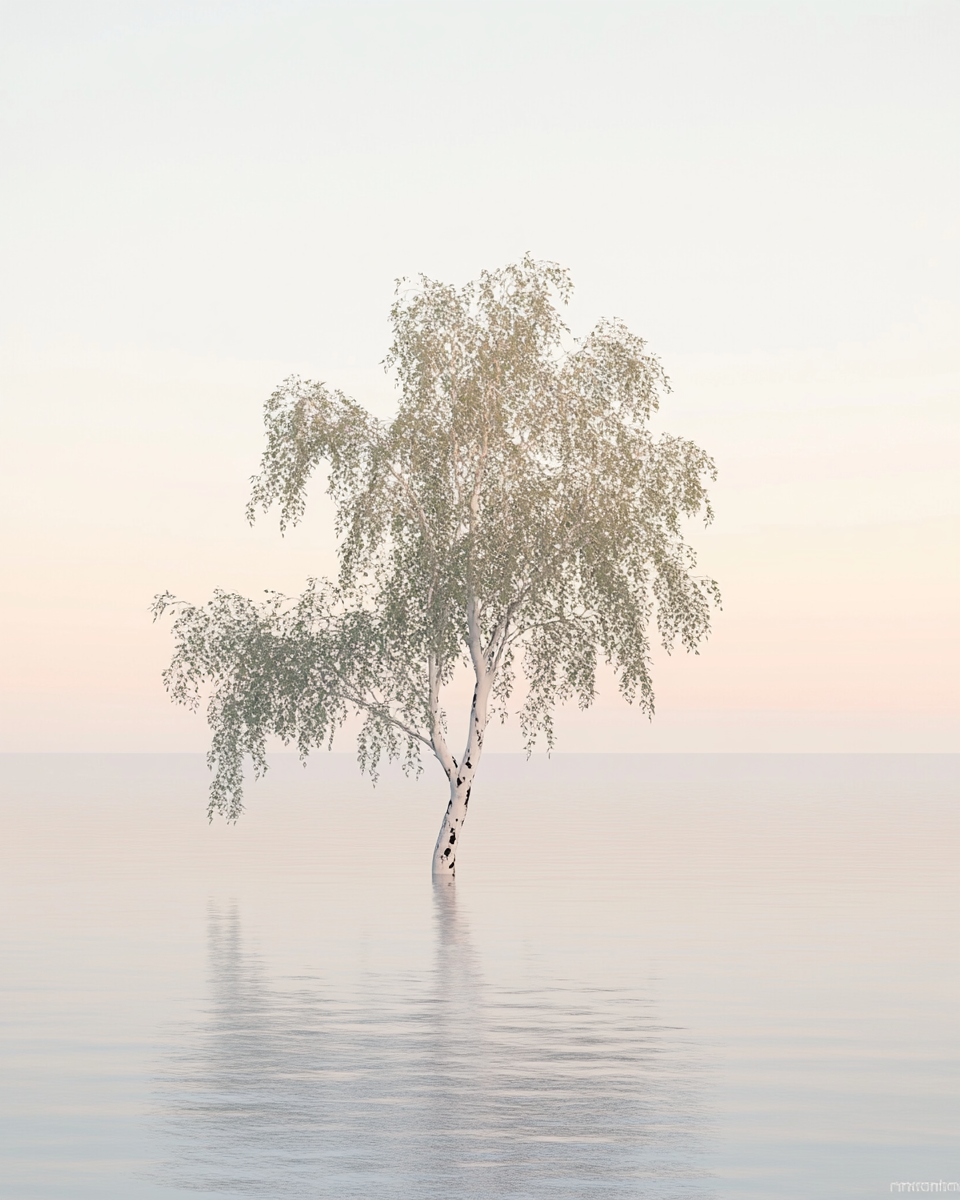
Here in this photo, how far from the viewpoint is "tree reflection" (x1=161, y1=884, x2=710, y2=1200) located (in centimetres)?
1553

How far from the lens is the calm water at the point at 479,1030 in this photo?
16.2 meters

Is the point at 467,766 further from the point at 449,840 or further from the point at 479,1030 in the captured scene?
the point at 479,1030

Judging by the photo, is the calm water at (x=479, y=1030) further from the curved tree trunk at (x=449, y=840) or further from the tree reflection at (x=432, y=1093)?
the curved tree trunk at (x=449, y=840)

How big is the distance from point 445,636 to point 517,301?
378 inches

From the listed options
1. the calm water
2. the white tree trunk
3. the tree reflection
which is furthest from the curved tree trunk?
the tree reflection

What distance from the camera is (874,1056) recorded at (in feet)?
75.5

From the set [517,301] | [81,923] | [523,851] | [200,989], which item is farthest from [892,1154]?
[523,851]

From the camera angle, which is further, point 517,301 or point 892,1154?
point 517,301

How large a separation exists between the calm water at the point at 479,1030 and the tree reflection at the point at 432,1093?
0.06m

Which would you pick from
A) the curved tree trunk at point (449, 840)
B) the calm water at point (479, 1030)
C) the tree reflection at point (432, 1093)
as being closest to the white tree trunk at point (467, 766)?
the curved tree trunk at point (449, 840)

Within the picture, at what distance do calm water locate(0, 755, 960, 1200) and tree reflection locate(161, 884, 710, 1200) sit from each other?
0.06 metres

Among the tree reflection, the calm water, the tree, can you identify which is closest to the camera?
the tree reflection

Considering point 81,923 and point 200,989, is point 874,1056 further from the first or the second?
point 81,923

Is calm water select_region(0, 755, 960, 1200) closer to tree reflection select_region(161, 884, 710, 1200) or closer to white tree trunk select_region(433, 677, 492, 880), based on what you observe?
tree reflection select_region(161, 884, 710, 1200)
